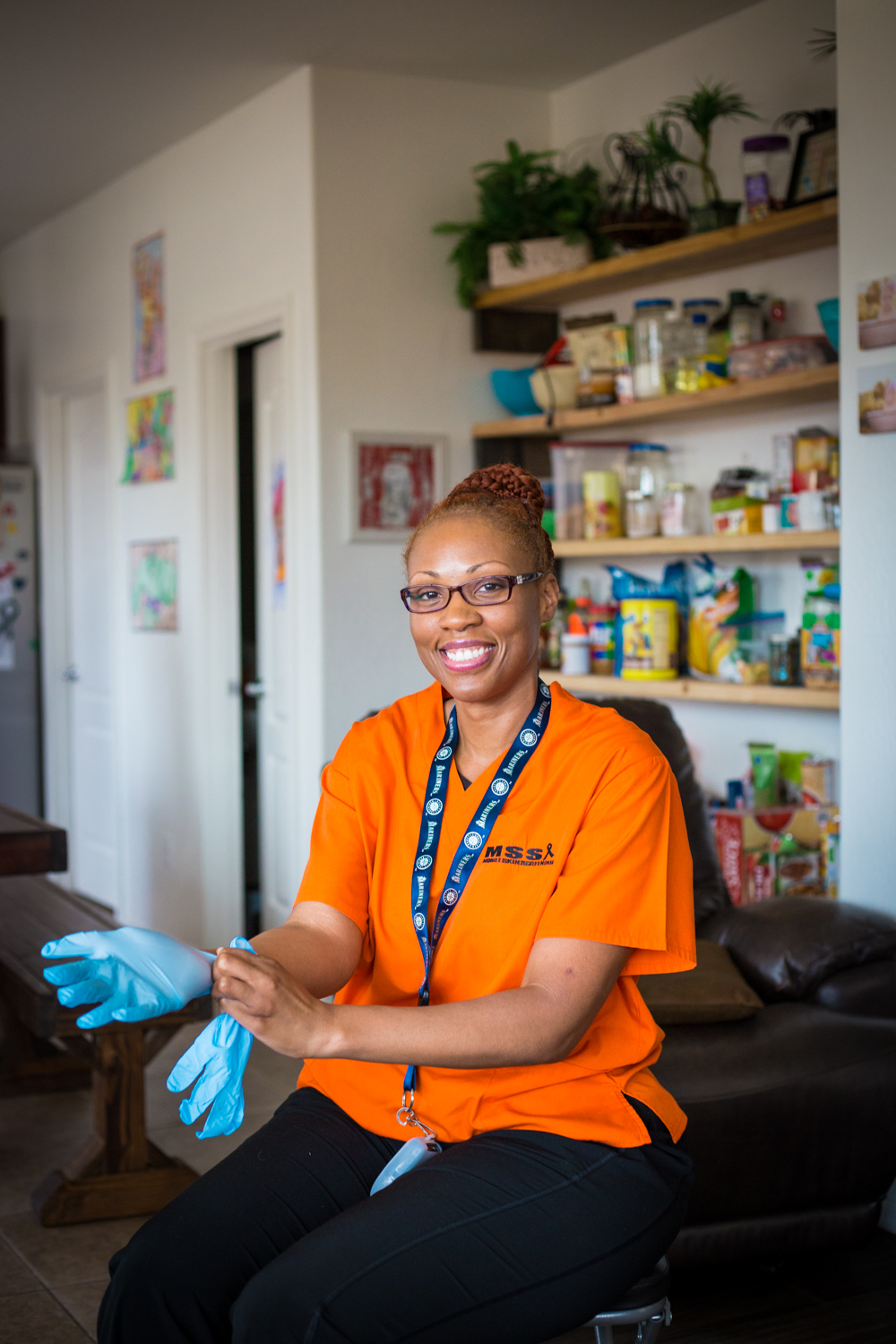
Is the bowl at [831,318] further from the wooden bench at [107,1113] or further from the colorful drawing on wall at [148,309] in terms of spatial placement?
the colorful drawing on wall at [148,309]

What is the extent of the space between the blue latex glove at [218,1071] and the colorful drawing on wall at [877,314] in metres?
1.78

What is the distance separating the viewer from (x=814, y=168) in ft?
10.1

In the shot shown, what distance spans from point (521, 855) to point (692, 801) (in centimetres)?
137

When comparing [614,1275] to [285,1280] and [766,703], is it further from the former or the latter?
[766,703]

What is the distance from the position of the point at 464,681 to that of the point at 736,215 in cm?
231

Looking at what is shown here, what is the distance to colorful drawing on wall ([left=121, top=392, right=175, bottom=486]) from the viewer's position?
471 centimetres

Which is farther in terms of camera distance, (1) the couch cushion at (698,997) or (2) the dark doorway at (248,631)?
(2) the dark doorway at (248,631)

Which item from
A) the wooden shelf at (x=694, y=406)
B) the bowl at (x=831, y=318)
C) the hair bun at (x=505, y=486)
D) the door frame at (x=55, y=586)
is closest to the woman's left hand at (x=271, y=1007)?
the hair bun at (x=505, y=486)

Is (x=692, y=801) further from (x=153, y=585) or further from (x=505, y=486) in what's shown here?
(x=153, y=585)

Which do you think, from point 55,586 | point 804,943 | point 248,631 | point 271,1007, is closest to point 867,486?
point 804,943

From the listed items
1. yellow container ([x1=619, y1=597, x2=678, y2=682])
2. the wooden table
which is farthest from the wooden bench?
yellow container ([x1=619, y1=597, x2=678, y2=682])

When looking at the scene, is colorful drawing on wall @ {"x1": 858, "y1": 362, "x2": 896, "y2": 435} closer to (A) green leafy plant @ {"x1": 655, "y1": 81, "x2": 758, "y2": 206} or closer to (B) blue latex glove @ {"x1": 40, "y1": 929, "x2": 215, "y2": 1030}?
(A) green leafy plant @ {"x1": 655, "y1": 81, "x2": 758, "y2": 206}

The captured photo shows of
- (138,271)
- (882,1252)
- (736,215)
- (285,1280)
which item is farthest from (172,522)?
(285,1280)

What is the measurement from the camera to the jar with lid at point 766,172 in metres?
3.19
